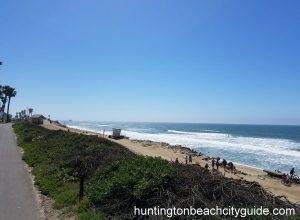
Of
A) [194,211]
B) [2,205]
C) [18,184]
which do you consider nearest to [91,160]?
[18,184]

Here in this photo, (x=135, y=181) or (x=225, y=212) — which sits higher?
(x=135, y=181)

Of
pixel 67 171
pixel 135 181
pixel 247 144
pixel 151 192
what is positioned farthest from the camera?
pixel 247 144

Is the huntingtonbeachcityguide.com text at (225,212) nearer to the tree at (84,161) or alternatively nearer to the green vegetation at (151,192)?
the green vegetation at (151,192)

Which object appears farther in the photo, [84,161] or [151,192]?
[84,161]

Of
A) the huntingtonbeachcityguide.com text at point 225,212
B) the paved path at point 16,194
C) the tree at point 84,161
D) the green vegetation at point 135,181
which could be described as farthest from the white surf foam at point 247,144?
the huntingtonbeachcityguide.com text at point 225,212

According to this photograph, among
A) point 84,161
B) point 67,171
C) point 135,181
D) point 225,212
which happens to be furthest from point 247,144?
point 225,212

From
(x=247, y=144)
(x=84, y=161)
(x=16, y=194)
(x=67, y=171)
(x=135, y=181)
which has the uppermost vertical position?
(x=135, y=181)

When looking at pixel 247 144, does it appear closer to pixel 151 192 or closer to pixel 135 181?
pixel 135 181

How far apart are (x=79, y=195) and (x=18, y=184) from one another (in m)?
4.25

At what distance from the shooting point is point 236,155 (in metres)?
53.8

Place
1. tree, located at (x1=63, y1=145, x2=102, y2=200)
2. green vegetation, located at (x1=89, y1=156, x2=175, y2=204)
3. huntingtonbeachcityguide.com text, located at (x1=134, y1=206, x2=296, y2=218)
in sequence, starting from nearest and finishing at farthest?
huntingtonbeachcityguide.com text, located at (x1=134, y1=206, x2=296, y2=218) < green vegetation, located at (x1=89, y1=156, x2=175, y2=204) < tree, located at (x1=63, y1=145, x2=102, y2=200)

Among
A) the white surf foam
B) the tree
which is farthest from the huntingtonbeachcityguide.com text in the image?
the white surf foam

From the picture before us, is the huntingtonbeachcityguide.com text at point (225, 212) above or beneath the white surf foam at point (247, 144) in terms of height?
above

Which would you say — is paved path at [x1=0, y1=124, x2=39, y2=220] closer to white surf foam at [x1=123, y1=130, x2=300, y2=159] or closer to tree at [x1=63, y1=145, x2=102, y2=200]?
tree at [x1=63, y1=145, x2=102, y2=200]
